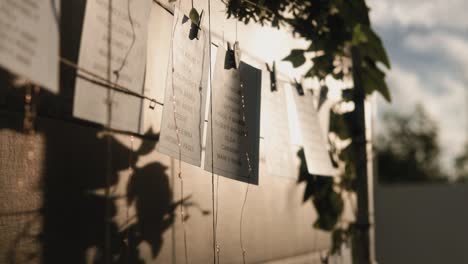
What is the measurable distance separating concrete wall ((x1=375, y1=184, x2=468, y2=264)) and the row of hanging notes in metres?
5.33

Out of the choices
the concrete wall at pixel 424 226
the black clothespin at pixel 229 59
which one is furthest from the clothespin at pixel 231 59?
the concrete wall at pixel 424 226

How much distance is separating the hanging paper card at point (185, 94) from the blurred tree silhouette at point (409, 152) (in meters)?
20.9

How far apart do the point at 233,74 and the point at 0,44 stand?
1.69 feet

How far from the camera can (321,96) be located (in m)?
1.37

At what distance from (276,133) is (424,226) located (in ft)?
18.6

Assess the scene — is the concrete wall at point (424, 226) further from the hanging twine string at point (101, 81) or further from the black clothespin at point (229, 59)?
the hanging twine string at point (101, 81)

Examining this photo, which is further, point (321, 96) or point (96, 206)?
point (321, 96)

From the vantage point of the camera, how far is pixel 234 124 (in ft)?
2.86

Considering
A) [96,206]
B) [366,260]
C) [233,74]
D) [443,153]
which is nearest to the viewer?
[96,206]

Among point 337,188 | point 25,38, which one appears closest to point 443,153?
point 337,188

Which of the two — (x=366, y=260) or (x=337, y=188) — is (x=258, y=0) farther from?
(x=366, y=260)

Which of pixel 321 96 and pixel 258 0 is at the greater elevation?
pixel 258 0

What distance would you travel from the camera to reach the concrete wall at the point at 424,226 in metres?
5.88

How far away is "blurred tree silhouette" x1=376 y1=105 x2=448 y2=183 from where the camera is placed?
68.6 ft
